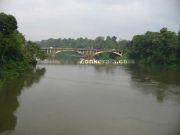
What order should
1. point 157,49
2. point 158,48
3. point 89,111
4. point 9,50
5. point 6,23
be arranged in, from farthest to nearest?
point 157,49 → point 158,48 → point 6,23 → point 9,50 → point 89,111

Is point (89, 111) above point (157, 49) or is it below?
below

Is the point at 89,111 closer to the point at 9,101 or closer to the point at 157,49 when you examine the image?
the point at 9,101

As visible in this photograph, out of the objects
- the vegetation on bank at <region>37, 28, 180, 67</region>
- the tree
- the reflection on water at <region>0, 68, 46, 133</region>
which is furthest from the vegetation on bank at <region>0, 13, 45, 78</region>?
the vegetation on bank at <region>37, 28, 180, 67</region>

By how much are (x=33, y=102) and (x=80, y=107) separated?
2379mm

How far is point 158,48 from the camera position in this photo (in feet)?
144

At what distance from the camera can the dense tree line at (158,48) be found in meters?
40.3

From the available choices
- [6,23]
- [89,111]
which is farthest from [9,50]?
A: [89,111]

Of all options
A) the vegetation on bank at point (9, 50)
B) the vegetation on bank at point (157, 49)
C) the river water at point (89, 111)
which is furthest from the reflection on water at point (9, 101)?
the vegetation on bank at point (157, 49)

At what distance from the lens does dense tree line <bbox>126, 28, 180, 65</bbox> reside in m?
40.3

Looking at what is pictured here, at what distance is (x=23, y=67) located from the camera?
28.4m

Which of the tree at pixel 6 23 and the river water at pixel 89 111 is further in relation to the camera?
the tree at pixel 6 23

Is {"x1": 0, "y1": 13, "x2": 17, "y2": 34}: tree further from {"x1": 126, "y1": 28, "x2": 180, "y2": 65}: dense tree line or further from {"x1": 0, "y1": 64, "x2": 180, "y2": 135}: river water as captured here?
{"x1": 126, "y1": 28, "x2": 180, "y2": 65}: dense tree line

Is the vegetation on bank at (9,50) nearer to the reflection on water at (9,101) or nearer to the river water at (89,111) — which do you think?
the reflection on water at (9,101)

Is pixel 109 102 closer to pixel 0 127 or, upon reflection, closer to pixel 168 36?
pixel 0 127
